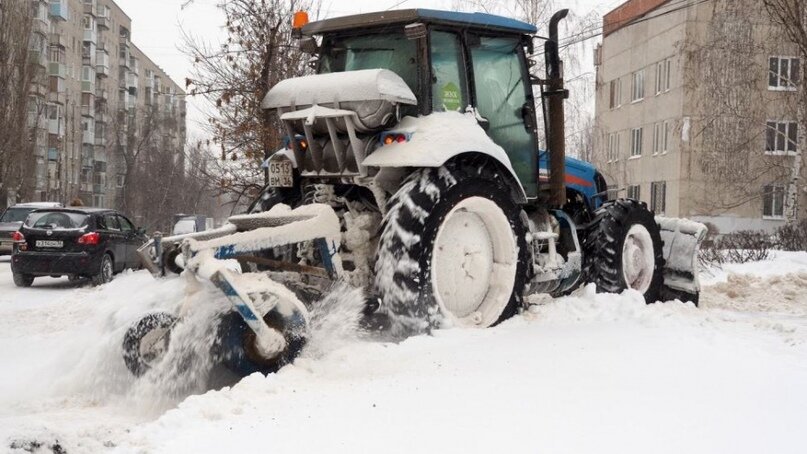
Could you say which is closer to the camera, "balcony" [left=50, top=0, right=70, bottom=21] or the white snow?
the white snow

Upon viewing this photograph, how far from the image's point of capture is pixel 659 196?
4097cm

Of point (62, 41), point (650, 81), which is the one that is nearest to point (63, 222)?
point (650, 81)

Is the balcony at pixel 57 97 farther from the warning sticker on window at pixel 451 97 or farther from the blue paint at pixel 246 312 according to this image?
the blue paint at pixel 246 312

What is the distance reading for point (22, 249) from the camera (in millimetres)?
16141

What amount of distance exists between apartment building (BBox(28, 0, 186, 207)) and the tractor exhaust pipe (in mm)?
55583

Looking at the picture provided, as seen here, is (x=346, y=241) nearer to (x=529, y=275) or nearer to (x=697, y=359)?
(x=529, y=275)

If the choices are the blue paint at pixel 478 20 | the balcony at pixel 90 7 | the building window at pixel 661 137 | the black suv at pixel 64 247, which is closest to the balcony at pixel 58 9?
the balcony at pixel 90 7

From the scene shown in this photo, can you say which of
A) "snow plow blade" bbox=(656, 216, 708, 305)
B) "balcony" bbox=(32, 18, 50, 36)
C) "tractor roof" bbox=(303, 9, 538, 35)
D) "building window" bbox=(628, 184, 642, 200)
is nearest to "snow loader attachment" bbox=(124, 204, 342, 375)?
"tractor roof" bbox=(303, 9, 538, 35)

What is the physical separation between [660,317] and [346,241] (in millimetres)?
2594

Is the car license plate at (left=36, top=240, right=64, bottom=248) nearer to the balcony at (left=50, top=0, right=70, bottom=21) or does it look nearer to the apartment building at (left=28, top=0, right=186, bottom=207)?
the apartment building at (left=28, top=0, right=186, bottom=207)

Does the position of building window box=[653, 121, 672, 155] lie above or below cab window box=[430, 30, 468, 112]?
above

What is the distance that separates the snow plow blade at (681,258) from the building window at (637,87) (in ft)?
118

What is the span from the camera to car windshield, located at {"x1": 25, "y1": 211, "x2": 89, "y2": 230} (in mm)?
16375

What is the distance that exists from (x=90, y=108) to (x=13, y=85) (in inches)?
1485
